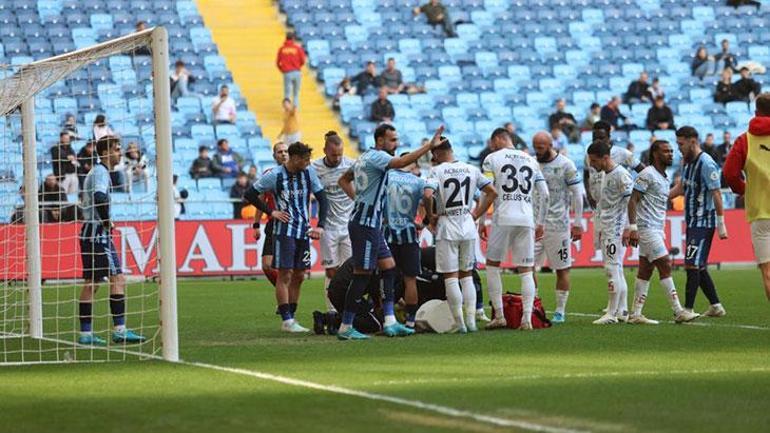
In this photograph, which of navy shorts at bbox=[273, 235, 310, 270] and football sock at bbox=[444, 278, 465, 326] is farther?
navy shorts at bbox=[273, 235, 310, 270]

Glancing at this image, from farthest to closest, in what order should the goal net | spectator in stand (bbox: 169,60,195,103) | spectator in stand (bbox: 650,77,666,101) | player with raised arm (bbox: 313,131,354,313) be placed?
spectator in stand (bbox: 650,77,666,101)
spectator in stand (bbox: 169,60,195,103)
player with raised arm (bbox: 313,131,354,313)
the goal net

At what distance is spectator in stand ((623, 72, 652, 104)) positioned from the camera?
115 ft

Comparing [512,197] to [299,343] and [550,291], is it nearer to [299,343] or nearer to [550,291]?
[299,343]

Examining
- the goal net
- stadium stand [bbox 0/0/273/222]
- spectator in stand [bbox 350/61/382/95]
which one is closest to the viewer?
the goal net


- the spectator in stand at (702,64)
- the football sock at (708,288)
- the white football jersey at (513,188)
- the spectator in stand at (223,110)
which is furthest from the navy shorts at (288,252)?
the spectator in stand at (702,64)

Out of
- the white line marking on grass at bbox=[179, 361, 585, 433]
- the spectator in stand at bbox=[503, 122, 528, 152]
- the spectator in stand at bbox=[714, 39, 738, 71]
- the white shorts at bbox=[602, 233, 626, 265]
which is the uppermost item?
the spectator in stand at bbox=[714, 39, 738, 71]

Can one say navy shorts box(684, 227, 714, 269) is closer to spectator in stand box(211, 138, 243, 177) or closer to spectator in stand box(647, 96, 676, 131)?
spectator in stand box(211, 138, 243, 177)

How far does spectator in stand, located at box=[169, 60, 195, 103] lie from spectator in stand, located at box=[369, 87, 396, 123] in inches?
165

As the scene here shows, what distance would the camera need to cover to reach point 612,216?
16.0m

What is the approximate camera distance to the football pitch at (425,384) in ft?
27.6

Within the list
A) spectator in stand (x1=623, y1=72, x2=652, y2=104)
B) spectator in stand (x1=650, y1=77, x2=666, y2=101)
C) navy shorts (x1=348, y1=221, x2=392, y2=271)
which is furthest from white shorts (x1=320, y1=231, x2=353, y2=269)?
spectator in stand (x1=623, y1=72, x2=652, y2=104)

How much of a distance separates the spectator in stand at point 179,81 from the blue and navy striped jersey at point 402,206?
57.2ft

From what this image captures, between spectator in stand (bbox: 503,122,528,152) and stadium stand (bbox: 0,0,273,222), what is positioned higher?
stadium stand (bbox: 0,0,273,222)

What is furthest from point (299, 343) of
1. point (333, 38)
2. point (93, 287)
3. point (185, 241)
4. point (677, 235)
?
point (333, 38)
